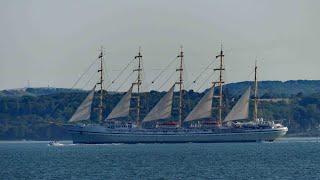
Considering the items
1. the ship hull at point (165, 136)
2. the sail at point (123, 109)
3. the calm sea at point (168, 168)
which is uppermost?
the sail at point (123, 109)

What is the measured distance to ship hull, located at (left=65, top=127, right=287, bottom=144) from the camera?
620 ft

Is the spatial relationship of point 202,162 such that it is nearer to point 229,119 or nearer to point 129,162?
point 129,162

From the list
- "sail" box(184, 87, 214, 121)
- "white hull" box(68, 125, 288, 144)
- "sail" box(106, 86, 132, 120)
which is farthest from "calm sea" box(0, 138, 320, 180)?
"white hull" box(68, 125, 288, 144)

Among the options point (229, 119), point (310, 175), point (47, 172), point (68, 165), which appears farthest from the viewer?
point (229, 119)

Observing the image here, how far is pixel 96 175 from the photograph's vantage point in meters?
90.9

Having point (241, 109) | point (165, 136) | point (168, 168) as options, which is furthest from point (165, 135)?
point (168, 168)

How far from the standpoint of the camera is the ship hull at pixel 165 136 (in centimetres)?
18888

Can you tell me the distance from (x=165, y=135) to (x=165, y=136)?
0.69 feet

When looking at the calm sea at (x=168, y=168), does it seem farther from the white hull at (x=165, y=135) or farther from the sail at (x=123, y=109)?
the white hull at (x=165, y=135)

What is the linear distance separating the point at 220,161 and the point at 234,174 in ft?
73.4

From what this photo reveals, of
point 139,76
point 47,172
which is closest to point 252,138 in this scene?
point 139,76

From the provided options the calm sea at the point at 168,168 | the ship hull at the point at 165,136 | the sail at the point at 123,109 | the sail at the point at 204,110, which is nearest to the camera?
the calm sea at the point at 168,168

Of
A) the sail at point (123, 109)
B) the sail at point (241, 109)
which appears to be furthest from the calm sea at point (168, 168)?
the sail at point (241, 109)

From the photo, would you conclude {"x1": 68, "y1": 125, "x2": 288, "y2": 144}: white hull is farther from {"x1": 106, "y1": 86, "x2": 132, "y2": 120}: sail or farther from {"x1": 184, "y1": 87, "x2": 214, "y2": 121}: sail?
{"x1": 106, "y1": 86, "x2": 132, "y2": 120}: sail
